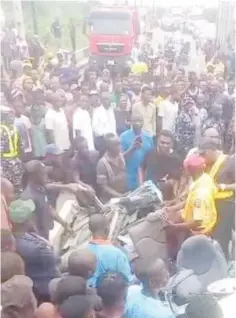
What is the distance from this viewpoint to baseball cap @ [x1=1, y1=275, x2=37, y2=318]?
162 cm

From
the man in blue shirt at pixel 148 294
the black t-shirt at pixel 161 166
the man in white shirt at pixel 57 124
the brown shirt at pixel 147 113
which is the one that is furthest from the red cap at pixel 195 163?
the brown shirt at pixel 147 113

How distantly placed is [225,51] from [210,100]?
452 mm

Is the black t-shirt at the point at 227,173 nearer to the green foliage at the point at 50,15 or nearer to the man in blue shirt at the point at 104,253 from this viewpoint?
the man in blue shirt at the point at 104,253

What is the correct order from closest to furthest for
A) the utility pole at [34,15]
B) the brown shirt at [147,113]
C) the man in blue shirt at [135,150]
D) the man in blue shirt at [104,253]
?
the man in blue shirt at [104,253] < the utility pole at [34,15] < the man in blue shirt at [135,150] < the brown shirt at [147,113]

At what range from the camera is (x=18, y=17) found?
277cm

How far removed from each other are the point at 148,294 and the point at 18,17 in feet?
5.07

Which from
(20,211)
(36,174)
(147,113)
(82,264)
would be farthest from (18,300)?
(147,113)

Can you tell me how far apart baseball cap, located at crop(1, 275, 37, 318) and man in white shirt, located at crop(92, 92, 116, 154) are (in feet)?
5.30

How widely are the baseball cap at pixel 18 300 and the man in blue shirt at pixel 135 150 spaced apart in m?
A: 1.29

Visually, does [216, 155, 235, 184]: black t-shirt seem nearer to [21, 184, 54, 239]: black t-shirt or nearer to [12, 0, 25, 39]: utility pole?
[21, 184, 54, 239]: black t-shirt

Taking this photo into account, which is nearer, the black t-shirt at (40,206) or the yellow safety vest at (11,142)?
the black t-shirt at (40,206)

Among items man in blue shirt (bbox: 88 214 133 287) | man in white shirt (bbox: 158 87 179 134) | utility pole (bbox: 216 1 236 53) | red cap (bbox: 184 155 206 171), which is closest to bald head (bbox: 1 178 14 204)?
man in blue shirt (bbox: 88 214 133 287)

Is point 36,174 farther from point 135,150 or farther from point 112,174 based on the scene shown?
point 135,150

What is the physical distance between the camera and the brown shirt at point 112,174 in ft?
9.16
